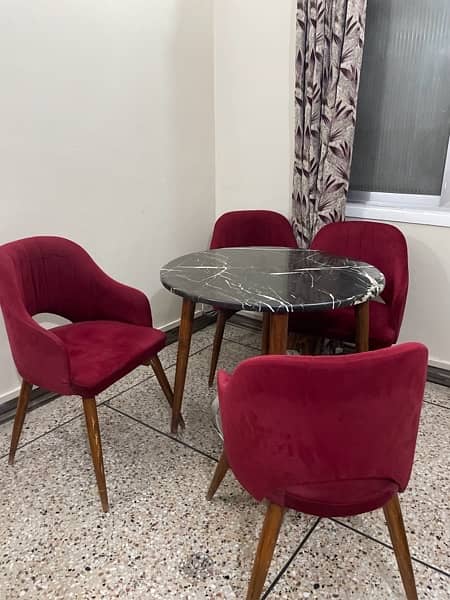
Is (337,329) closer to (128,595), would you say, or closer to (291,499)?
(291,499)

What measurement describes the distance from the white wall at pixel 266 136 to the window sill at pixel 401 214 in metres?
0.04

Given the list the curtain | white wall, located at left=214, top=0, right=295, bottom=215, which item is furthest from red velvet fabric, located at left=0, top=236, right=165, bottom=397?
white wall, located at left=214, top=0, right=295, bottom=215

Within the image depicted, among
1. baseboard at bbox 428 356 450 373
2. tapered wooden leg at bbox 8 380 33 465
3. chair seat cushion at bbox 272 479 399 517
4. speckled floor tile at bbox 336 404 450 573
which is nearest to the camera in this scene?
chair seat cushion at bbox 272 479 399 517

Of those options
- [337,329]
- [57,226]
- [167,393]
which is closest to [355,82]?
[337,329]

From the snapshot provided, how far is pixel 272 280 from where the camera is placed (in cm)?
171

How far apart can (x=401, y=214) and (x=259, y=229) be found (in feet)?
2.56

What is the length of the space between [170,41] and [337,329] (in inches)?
73.5

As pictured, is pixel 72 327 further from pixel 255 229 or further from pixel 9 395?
pixel 255 229

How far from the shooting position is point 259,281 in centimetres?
170

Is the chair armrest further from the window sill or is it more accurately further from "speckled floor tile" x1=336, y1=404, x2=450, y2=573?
the window sill

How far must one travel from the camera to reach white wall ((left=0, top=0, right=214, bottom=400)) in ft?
6.46

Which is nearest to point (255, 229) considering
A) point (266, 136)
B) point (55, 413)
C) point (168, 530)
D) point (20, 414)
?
point (266, 136)

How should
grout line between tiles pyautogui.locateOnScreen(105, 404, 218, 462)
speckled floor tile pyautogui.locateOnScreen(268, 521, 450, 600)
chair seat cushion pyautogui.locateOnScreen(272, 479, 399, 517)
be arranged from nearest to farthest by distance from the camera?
chair seat cushion pyautogui.locateOnScreen(272, 479, 399, 517), speckled floor tile pyautogui.locateOnScreen(268, 521, 450, 600), grout line between tiles pyautogui.locateOnScreen(105, 404, 218, 462)

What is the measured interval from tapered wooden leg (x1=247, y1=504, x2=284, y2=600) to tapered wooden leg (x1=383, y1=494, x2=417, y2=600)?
283 mm
